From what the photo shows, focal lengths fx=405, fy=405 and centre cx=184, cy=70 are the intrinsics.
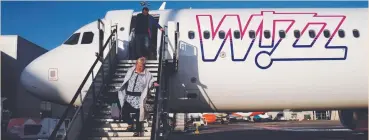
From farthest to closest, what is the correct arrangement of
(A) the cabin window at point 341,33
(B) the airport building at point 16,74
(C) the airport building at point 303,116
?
(C) the airport building at point 303,116, (B) the airport building at point 16,74, (A) the cabin window at point 341,33

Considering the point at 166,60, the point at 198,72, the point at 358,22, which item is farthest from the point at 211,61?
the point at 358,22

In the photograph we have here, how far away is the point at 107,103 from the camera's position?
10102mm

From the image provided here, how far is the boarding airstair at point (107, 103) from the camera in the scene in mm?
8352

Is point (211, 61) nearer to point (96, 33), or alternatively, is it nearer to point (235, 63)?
point (235, 63)

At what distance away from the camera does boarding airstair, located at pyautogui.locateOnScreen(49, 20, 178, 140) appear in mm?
8352

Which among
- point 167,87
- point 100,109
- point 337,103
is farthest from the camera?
point 337,103

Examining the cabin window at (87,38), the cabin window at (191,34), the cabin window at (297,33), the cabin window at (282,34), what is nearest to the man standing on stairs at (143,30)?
the cabin window at (191,34)

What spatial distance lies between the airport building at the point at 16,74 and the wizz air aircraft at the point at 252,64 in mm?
21594

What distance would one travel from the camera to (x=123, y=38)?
11.8m

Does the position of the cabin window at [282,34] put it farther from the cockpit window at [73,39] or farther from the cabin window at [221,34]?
the cockpit window at [73,39]

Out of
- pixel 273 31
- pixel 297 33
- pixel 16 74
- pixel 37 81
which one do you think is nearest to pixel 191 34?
pixel 273 31

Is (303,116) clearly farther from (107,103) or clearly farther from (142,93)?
(142,93)

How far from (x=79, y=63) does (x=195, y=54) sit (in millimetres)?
3236

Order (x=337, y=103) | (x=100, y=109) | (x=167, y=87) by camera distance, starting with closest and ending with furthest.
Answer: (x=100, y=109) → (x=167, y=87) → (x=337, y=103)
